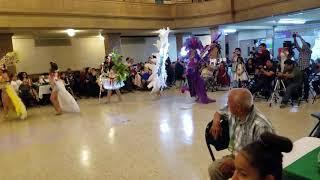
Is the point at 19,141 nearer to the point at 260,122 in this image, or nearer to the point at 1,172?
the point at 1,172

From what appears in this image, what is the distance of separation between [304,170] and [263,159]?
0.76 metres

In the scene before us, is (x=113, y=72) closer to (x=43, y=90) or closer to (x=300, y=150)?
(x=43, y=90)

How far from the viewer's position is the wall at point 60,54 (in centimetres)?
1552

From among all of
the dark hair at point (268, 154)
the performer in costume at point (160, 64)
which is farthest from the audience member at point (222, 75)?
the dark hair at point (268, 154)

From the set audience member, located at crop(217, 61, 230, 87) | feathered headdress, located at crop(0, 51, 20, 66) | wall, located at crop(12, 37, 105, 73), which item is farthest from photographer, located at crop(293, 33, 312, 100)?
wall, located at crop(12, 37, 105, 73)

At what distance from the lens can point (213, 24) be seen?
15594mm

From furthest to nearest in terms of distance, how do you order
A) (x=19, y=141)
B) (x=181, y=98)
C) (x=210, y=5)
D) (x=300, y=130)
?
1. (x=210, y=5)
2. (x=181, y=98)
3. (x=19, y=141)
4. (x=300, y=130)

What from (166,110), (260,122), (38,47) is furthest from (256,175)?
(38,47)

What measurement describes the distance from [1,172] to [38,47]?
1243 cm

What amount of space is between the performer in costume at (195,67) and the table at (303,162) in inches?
247

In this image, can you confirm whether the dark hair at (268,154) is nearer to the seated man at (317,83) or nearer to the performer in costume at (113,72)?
the seated man at (317,83)

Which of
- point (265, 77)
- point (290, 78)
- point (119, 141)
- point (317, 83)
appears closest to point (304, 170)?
point (119, 141)

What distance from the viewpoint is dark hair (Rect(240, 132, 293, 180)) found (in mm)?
1492

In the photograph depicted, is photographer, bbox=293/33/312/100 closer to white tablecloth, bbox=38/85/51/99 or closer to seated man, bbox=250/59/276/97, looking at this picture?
seated man, bbox=250/59/276/97
